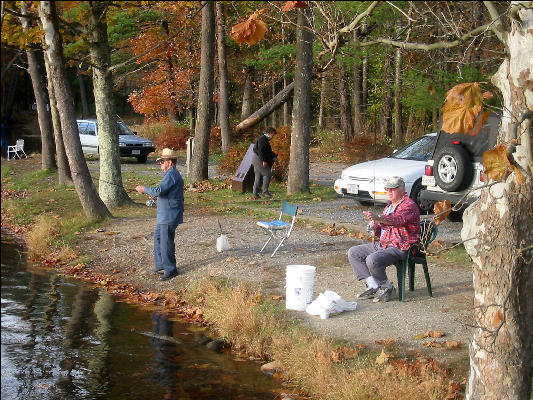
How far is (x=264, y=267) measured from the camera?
39.9ft

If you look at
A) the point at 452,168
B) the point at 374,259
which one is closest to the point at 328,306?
the point at 374,259

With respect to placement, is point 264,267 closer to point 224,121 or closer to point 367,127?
point 224,121

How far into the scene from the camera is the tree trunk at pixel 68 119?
15195 millimetres

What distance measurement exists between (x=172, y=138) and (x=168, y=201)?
2557 centimetres

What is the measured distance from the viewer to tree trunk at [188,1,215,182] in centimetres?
2155

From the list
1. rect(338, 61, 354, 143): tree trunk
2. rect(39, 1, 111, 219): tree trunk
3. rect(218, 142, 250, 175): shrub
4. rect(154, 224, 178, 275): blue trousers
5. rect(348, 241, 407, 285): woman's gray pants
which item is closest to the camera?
rect(348, 241, 407, 285): woman's gray pants

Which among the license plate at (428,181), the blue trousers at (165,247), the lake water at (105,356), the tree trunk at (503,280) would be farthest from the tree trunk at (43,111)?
the tree trunk at (503,280)

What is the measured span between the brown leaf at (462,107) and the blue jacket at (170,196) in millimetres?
7712

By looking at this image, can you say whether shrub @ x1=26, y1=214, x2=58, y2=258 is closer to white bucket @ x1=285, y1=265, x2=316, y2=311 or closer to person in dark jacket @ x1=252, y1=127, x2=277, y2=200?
person in dark jacket @ x1=252, y1=127, x2=277, y2=200

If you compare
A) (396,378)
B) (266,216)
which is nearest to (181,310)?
(396,378)

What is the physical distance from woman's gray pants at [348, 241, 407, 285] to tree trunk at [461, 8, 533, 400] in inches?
147

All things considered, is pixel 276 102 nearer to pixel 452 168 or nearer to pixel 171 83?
pixel 452 168

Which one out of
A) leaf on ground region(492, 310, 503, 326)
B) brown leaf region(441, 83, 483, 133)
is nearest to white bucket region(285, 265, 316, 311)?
leaf on ground region(492, 310, 503, 326)

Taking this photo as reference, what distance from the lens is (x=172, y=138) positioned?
121ft
